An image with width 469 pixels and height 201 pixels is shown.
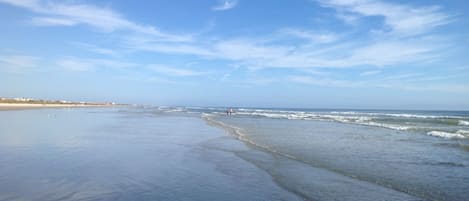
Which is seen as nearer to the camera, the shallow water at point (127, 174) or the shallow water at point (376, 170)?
the shallow water at point (127, 174)

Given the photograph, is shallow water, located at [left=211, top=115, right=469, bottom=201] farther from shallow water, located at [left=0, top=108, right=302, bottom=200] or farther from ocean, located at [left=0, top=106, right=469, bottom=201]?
shallow water, located at [left=0, top=108, right=302, bottom=200]

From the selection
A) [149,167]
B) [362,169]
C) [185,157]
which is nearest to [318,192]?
[362,169]

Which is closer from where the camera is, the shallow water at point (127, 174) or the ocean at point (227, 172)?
the shallow water at point (127, 174)

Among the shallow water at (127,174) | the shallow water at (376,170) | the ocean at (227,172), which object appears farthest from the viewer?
the shallow water at (376,170)

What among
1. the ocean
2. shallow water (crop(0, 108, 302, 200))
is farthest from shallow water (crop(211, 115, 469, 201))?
shallow water (crop(0, 108, 302, 200))

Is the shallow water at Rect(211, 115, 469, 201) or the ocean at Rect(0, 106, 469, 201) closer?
the ocean at Rect(0, 106, 469, 201)

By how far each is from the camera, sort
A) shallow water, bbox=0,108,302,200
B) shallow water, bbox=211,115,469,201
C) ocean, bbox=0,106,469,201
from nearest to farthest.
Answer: shallow water, bbox=0,108,302,200
ocean, bbox=0,106,469,201
shallow water, bbox=211,115,469,201

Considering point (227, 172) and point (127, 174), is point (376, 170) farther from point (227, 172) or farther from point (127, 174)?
point (127, 174)

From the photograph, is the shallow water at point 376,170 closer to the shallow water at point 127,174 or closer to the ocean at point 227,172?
the ocean at point 227,172

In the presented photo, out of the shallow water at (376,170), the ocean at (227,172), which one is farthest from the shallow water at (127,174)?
the shallow water at (376,170)

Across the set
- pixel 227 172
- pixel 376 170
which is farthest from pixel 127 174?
pixel 376 170

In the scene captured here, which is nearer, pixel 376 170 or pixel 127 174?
pixel 127 174

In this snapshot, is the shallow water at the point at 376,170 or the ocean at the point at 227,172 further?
the shallow water at the point at 376,170

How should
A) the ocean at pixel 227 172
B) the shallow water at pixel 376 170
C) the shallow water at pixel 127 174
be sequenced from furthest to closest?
the shallow water at pixel 376 170 → the ocean at pixel 227 172 → the shallow water at pixel 127 174
